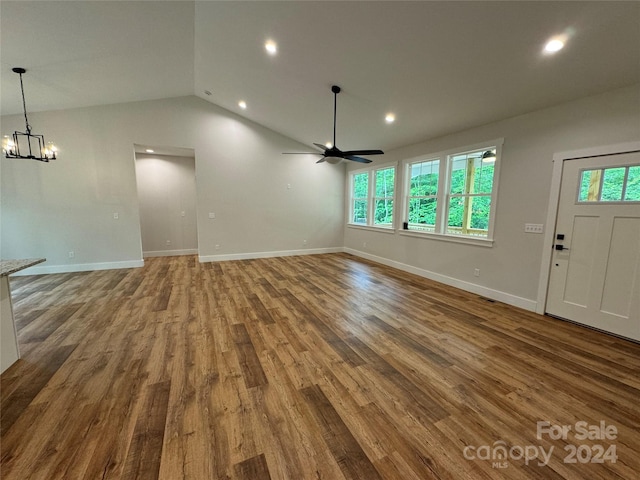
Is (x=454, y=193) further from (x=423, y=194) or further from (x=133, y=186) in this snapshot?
(x=133, y=186)

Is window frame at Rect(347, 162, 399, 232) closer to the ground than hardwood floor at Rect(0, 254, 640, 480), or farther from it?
farther from it

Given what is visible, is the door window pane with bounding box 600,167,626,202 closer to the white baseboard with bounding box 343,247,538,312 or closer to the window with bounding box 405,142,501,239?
the window with bounding box 405,142,501,239

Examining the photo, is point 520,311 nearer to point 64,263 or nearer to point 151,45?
point 151,45

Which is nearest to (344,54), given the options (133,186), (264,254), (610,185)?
(610,185)

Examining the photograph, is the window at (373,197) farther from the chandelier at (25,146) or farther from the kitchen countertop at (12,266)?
the chandelier at (25,146)

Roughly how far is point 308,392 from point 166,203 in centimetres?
695

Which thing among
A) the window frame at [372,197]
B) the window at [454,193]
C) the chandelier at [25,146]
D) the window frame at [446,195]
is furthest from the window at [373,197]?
the chandelier at [25,146]

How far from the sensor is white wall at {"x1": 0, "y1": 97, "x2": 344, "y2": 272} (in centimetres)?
507

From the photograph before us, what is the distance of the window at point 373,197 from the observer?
624 centimetres

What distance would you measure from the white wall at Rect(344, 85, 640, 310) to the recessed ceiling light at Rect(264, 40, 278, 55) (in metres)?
3.21

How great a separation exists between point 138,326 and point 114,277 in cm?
278

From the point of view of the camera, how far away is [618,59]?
241 centimetres

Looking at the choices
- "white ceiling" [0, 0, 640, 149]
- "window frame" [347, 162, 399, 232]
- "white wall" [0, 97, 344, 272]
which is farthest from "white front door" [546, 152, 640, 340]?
"white wall" [0, 97, 344, 272]

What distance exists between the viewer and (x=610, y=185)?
292 cm
